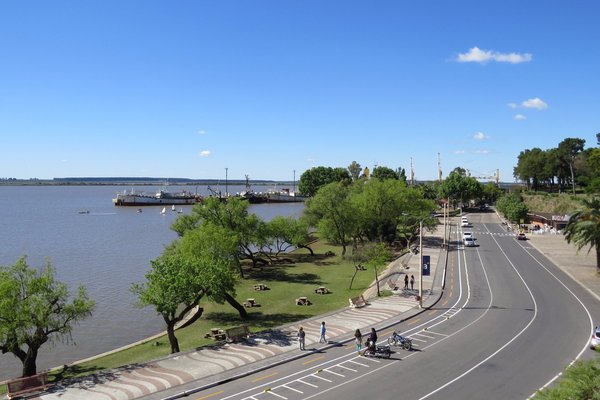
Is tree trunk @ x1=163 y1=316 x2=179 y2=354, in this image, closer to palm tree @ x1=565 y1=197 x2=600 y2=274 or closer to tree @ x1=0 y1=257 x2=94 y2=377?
tree @ x1=0 y1=257 x2=94 y2=377

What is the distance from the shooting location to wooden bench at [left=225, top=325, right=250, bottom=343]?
112ft

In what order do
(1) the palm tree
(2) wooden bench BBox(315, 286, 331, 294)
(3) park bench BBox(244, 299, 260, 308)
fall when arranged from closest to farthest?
(3) park bench BBox(244, 299, 260, 308) → (2) wooden bench BBox(315, 286, 331, 294) → (1) the palm tree

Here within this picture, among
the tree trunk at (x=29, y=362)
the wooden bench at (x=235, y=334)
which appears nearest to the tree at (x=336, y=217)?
the wooden bench at (x=235, y=334)

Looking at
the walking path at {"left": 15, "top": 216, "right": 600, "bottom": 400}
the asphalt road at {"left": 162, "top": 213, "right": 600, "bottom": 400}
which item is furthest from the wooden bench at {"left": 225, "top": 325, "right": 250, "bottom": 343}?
the asphalt road at {"left": 162, "top": 213, "right": 600, "bottom": 400}

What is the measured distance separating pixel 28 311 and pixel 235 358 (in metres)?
13.1

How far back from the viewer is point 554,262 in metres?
66.4

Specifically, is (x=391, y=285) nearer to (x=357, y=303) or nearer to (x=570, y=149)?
(x=357, y=303)

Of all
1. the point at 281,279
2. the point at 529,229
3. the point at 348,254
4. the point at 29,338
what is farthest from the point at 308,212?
the point at 29,338

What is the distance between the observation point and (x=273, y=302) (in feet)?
163

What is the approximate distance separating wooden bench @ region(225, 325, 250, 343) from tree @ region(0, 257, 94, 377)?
9662 millimetres

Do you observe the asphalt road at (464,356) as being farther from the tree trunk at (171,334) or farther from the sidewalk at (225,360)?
the tree trunk at (171,334)

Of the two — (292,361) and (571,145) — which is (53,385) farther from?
(571,145)

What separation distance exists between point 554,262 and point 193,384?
57.2 meters

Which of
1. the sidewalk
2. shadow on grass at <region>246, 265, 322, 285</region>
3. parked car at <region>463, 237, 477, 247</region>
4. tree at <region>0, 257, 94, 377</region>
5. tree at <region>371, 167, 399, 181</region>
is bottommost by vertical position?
the sidewalk
